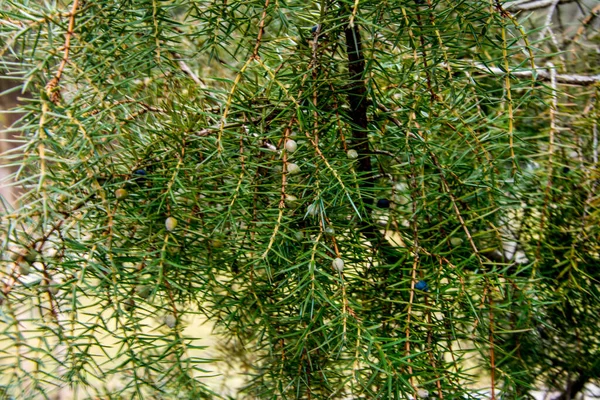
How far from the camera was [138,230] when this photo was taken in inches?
17.8

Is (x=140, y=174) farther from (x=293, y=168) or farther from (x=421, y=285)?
(x=421, y=285)

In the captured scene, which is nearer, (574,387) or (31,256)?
(31,256)

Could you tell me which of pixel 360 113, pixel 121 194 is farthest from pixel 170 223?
pixel 360 113

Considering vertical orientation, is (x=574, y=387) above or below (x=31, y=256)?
below

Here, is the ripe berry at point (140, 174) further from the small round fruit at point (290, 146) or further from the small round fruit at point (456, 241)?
the small round fruit at point (456, 241)

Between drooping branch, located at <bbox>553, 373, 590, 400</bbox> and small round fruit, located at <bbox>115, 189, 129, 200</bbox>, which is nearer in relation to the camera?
small round fruit, located at <bbox>115, 189, 129, 200</bbox>

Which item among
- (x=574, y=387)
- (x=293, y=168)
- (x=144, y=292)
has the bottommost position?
(x=574, y=387)

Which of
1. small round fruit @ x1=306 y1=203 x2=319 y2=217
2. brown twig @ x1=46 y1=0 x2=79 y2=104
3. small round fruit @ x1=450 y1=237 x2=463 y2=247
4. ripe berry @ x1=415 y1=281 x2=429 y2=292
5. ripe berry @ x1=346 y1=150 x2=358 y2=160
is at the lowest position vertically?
ripe berry @ x1=415 y1=281 x2=429 y2=292

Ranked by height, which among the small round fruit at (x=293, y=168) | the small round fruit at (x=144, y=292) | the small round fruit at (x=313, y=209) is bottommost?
the small round fruit at (x=144, y=292)

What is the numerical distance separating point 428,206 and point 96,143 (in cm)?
27

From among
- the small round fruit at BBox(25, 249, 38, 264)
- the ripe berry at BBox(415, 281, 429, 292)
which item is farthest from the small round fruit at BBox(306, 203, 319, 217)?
the small round fruit at BBox(25, 249, 38, 264)

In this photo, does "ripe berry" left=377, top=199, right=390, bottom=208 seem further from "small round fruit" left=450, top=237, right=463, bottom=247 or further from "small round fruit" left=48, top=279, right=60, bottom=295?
"small round fruit" left=48, top=279, right=60, bottom=295

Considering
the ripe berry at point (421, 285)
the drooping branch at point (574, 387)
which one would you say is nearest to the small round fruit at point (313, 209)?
the ripe berry at point (421, 285)

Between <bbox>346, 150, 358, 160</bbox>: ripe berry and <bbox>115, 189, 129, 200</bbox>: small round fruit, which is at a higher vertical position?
<bbox>346, 150, 358, 160</bbox>: ripe berry
